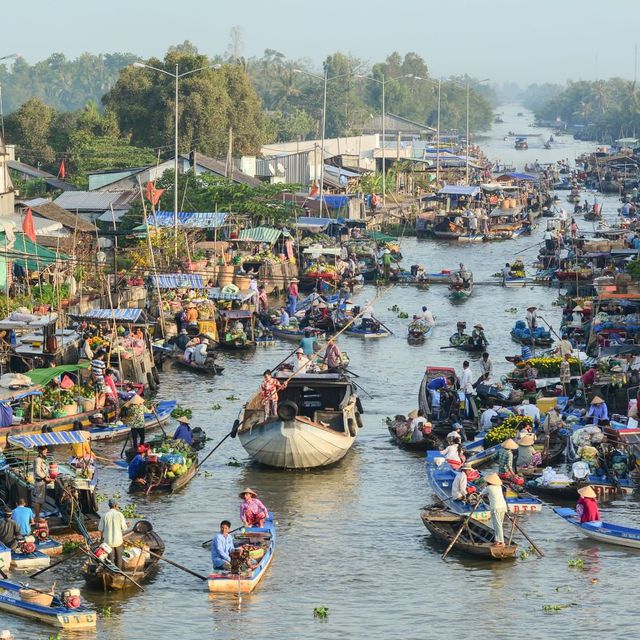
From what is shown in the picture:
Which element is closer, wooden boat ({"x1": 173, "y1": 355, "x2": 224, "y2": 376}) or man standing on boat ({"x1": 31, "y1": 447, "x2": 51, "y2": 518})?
man standing on boat ({"x1": 31, "y1": 447, "x2": 51, "y2": 518})

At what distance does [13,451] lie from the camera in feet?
89.8

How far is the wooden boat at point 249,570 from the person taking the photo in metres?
22.2

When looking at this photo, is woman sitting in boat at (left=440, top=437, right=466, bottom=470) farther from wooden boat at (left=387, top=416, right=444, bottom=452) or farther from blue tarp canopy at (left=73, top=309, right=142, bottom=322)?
blue tarp canopy at (left=73, top=309, right=142, bottom=322)

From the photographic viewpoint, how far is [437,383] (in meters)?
33.6

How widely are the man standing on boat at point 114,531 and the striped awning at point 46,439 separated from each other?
495 cm

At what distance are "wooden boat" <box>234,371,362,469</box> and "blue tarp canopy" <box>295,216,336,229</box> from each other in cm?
3121

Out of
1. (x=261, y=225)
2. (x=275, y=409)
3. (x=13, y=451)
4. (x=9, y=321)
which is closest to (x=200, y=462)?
(x=275, y=409)

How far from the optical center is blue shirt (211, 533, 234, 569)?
2244 cm

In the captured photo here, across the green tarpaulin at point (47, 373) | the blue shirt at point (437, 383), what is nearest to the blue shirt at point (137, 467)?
the green tarpaulin at point (47, 373)

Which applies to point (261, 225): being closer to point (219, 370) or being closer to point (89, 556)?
point (219, 370)

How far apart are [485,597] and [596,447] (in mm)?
6715

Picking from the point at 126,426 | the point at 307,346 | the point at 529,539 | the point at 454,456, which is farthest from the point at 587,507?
the point at 307,346

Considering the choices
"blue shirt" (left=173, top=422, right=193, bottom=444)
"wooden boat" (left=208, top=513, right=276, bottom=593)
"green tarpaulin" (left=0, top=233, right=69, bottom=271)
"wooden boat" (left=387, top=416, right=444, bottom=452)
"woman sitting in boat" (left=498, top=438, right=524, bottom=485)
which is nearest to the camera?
"wooden boat" (left=208, top=513, right=276, bottom=593)

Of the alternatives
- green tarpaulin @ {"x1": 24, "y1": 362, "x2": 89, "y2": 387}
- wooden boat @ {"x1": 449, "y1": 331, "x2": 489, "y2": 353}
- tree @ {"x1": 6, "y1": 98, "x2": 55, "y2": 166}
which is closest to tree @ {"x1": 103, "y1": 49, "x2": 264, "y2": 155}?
tree @ {"x1": 6, "y1": 98, "x2": 55, "y2": 166}
